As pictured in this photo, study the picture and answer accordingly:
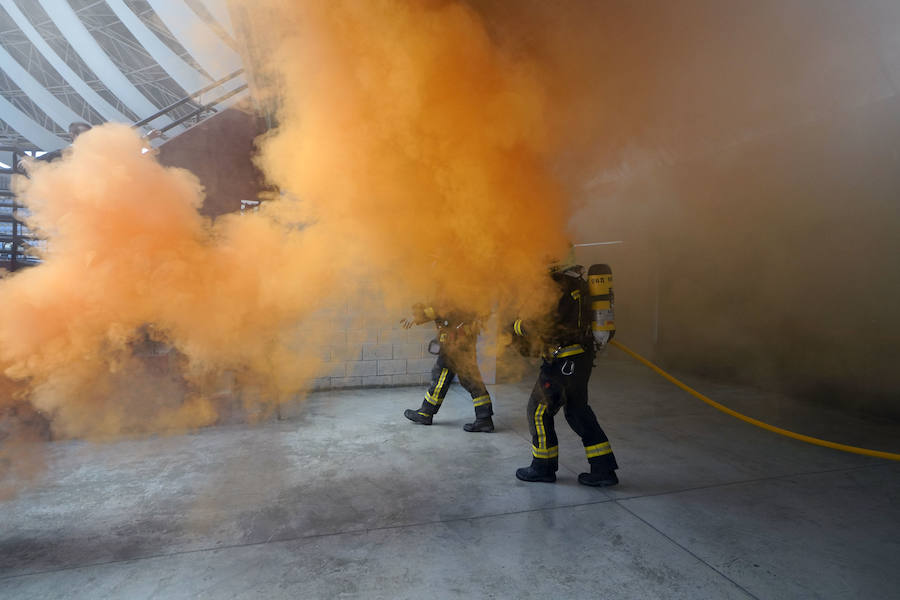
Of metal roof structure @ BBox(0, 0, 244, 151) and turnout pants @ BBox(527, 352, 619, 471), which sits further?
metal roof structure @ BBox(0, 0, 244, 151)

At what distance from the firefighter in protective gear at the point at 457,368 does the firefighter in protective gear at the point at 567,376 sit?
1.10 meters

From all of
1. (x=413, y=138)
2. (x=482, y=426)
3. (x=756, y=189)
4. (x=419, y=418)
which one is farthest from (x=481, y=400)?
(x=756, y=189)

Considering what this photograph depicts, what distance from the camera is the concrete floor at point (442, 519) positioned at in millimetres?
2469

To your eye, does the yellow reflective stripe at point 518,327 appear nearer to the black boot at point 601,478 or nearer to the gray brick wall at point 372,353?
the black boot at point 601,478

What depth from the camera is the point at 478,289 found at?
157 inches

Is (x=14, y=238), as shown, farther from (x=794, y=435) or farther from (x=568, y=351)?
(x=794, y=435)

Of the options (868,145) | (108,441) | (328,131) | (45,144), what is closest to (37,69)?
(45,144)

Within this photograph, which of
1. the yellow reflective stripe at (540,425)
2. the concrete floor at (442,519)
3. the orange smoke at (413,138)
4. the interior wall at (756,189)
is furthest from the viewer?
the yellow reflective stripe at (540,425)

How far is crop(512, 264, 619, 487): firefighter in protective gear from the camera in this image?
3.56m

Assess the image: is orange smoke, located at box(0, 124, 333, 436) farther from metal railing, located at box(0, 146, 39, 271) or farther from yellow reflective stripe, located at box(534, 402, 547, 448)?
metal railing, located at box(0, 146, 39, 271)

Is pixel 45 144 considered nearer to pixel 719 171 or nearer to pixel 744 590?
pixel 719 171

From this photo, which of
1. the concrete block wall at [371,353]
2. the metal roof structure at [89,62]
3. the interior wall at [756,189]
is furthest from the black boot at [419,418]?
the metal roof structure at [89,62]

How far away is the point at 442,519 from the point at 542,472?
3.12 ft

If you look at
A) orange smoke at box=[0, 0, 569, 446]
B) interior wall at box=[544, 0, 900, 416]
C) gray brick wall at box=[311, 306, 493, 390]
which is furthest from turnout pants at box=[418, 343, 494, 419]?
interior wall at box=[544, 0, 900, 416]
